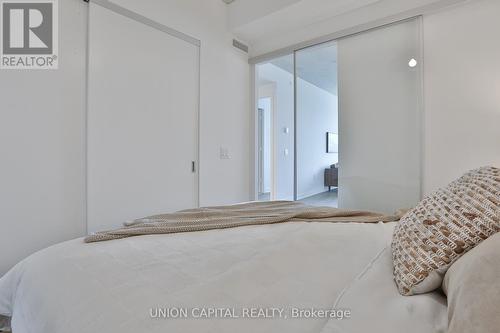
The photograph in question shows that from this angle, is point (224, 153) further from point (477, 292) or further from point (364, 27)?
point (477, 292)

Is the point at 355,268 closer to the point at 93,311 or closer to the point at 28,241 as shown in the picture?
the point at 93,311

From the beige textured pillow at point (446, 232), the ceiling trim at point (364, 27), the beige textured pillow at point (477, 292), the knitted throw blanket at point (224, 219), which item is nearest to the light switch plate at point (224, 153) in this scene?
the ceiling trim at point (364, 27)

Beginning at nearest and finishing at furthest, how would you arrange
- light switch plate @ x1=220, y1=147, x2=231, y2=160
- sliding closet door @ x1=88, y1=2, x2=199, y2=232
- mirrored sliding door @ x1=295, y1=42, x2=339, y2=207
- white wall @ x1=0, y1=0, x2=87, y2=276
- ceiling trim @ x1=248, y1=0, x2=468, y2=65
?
white wall @ x1=0, y1=0, x2=87, y2=276 → sliding closet door @ x1=88, y1=2, x2=199, y2=232 → ceiling trim @ x1=248, y1=0, x2=468, y2=65 → light switch plate @ x1=220, y1=147, x2=231, y2=160 → mirrored sliding door @ x1=295, y1=42, x2=339, y2=207

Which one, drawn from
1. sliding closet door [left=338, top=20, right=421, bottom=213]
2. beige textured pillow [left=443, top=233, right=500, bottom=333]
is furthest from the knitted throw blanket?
sliding closet door [left=338, top=20, right=421, bottom=213]

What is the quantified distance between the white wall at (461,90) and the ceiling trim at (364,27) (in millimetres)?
75

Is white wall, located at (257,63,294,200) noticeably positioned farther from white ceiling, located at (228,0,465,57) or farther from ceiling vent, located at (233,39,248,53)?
white ceiling, located at (228,0,465,57)

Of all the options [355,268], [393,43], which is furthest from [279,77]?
[355,268]

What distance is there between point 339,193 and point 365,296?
2.35m

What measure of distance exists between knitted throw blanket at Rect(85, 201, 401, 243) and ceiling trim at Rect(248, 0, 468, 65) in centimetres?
199

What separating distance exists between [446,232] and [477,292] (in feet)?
0.82

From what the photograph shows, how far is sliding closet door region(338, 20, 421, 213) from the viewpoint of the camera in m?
2.49

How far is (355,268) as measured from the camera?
85 cm

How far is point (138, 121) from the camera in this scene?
7.84ft

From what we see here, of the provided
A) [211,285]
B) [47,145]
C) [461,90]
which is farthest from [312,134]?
[211,285]
